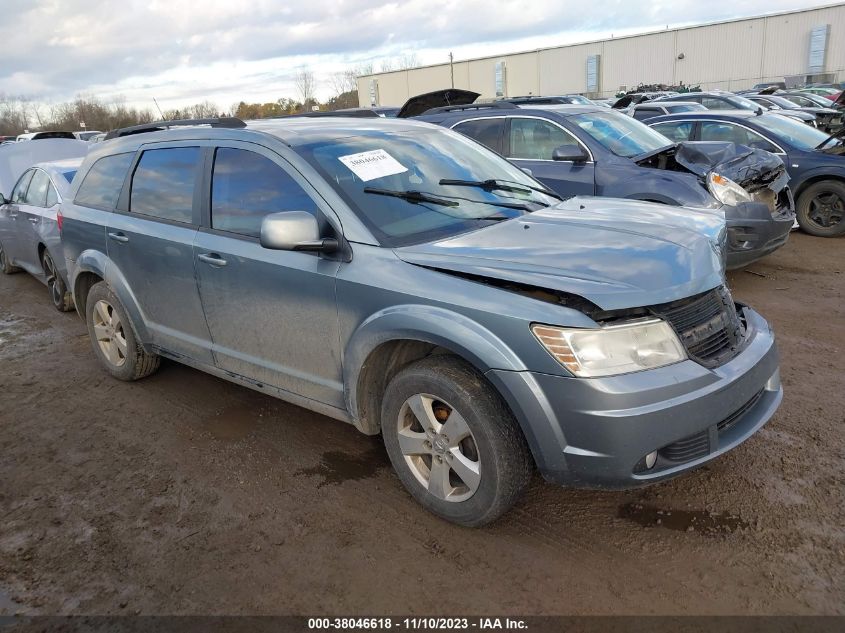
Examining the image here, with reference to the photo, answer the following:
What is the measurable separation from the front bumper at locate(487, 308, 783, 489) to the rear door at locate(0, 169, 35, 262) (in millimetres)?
7217

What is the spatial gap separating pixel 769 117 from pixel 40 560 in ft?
33.3

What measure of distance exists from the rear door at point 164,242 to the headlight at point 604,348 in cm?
232

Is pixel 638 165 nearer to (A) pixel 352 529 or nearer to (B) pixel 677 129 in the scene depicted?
(B) pixel 677 129

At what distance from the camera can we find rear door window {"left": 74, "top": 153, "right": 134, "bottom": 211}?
14.9 ft

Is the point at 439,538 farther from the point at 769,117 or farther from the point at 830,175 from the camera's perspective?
the point at 769,117

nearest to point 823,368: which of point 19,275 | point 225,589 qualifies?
point 225,589

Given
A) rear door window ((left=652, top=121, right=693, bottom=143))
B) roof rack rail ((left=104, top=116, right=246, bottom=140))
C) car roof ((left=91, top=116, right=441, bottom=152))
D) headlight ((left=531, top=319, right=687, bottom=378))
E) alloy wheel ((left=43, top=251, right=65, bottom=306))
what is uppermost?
roof rack rail ((left=104, top=116, right=246, bottom=140))

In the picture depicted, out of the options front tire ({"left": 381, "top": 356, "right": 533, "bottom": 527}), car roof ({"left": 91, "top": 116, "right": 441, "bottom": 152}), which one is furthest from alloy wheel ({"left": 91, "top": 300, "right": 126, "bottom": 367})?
front tire ({"left": 381, "top": 356, "right": 533, "bottom": 527})

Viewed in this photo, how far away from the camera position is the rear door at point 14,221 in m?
7.57

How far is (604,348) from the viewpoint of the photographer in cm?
246

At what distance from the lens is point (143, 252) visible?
4164 millimetres

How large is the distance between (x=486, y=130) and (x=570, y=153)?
1351 mm

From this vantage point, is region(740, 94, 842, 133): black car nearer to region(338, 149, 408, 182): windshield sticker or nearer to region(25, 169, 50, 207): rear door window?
region(338, 149, 408, 182): windshield sticker

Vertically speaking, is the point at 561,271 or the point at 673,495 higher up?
the point at 561,271
